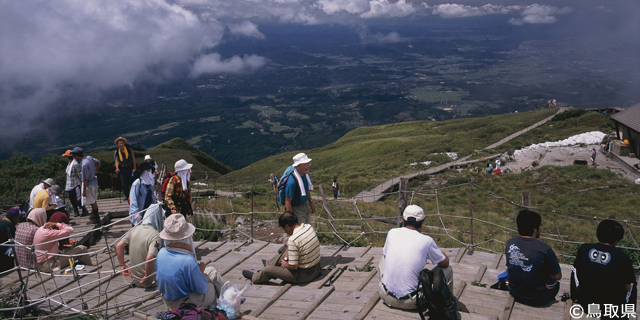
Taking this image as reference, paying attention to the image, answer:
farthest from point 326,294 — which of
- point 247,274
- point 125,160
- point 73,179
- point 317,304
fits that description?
point 73,179

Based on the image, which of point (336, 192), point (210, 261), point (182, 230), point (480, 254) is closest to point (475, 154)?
point (336, 192)

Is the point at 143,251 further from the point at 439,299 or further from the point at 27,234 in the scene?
the point at 439,299

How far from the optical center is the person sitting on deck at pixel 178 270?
5129 millimetres

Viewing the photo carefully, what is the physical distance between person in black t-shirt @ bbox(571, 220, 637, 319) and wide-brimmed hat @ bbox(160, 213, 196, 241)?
529 cm

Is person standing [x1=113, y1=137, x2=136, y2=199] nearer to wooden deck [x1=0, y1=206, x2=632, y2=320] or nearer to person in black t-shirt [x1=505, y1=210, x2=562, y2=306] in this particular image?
wooden deck [x1=0, y1=206, x2=632, y2=320]

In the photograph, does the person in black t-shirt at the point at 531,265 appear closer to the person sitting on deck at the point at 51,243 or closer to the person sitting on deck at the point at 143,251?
the person sitting on deck at the point at 143,251

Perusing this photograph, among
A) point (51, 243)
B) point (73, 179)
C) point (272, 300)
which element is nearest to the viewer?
point (272, 300)

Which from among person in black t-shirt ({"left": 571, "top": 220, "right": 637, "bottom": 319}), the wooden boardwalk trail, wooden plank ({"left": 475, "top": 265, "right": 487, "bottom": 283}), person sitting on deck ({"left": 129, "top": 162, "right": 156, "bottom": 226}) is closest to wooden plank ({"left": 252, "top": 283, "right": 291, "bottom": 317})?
wooden plank ({"left": 475, "top": 265, "right": 487, "bottom": 283})

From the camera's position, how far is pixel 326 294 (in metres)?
6.07

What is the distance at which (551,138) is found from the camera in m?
36.8

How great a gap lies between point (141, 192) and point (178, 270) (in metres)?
5.27

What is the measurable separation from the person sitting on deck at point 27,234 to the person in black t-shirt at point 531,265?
8697mm

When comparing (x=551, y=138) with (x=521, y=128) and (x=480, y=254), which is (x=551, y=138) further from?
(x=480, y=254)

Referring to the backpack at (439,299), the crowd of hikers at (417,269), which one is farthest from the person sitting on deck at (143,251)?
the backpack at (439,299)
